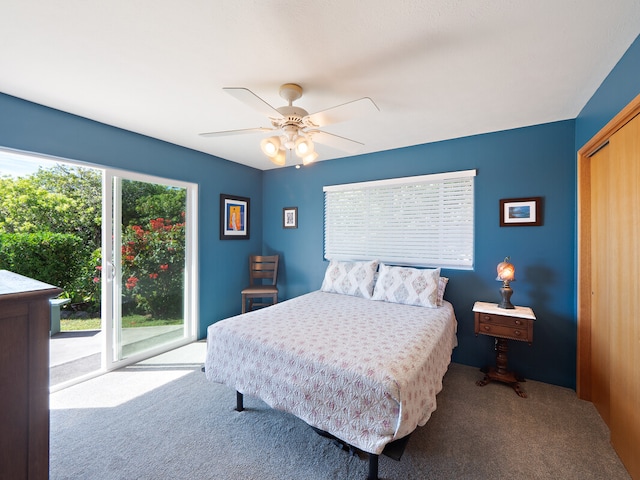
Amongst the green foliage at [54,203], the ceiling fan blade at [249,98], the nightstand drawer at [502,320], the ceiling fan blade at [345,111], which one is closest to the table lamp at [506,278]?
the nightstand drawer at [502,320]

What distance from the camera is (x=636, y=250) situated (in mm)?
1617

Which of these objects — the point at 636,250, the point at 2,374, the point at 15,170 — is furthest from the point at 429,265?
the point at 15,170

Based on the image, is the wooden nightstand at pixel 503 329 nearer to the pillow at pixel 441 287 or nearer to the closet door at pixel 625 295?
the pillow at pixel 441 287

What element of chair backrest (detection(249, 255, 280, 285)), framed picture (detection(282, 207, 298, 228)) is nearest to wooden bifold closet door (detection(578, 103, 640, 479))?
framed picture (detection(282, 207, 298, 228))

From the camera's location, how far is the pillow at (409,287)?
2831mm

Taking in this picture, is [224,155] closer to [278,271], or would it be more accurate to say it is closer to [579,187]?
[278,271]

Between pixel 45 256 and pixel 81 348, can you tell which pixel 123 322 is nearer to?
pixel 81 348

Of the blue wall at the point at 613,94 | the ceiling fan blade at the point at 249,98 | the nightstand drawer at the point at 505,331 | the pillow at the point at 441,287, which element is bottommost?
the nightstand drawer at the point at 505,331

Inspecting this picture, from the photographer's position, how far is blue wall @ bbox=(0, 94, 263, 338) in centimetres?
231

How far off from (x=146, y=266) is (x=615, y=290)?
429 centimetres

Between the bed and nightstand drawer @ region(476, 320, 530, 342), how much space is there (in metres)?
0.33

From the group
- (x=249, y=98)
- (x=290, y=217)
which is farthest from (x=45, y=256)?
(x=249, y=98)

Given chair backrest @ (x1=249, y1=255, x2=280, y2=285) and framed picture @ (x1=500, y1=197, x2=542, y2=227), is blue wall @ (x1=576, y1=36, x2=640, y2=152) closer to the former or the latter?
framed picture @ (x1=500, y1=197, x2=542, y2=227)

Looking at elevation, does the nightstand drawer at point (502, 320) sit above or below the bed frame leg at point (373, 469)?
above
